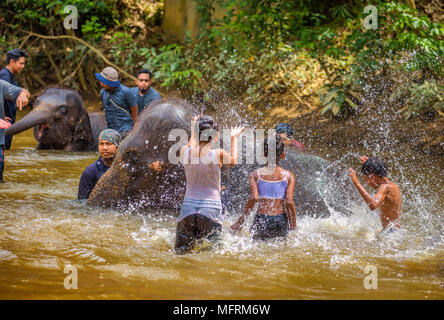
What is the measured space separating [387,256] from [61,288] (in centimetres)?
220

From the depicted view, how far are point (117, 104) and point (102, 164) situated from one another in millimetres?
1511

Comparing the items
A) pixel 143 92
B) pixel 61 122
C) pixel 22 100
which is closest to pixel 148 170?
pixel 22 100

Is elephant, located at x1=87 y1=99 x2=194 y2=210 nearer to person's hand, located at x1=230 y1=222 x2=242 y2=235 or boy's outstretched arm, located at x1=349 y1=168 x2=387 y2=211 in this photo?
person's hand, located at x1=230 y1=222 x2=242 y2=235

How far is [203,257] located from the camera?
332 centimetres

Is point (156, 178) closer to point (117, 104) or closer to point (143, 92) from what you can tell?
point (117, 104)

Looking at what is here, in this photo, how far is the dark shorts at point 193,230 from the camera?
10.8 ft

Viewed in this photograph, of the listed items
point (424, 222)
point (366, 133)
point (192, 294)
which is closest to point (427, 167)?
point (366, 133)

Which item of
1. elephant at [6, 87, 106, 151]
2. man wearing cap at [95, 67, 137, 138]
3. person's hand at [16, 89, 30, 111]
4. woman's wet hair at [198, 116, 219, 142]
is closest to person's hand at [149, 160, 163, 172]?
woman's wet hair at [198, 116, 219, 142]

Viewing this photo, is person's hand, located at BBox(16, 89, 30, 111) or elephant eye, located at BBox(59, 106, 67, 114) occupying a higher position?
elephant eye, located at BBox(59, 106, 67, 114)

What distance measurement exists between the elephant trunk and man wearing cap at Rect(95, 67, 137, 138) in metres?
1.48

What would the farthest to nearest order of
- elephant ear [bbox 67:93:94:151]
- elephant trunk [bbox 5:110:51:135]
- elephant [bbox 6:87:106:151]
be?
1. elephant ear [bbox 67:93:94:151]
2. elephant [bbox 6:87:106:151]
3. elephant trunk [bbox 5:110:51:135]

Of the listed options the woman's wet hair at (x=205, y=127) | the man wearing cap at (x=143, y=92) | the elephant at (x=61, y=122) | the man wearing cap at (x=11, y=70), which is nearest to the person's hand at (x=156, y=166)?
the woman's wet hair at (x=205, y=127)

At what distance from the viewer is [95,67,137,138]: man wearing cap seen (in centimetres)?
621

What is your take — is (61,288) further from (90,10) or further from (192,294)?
(90,10)
